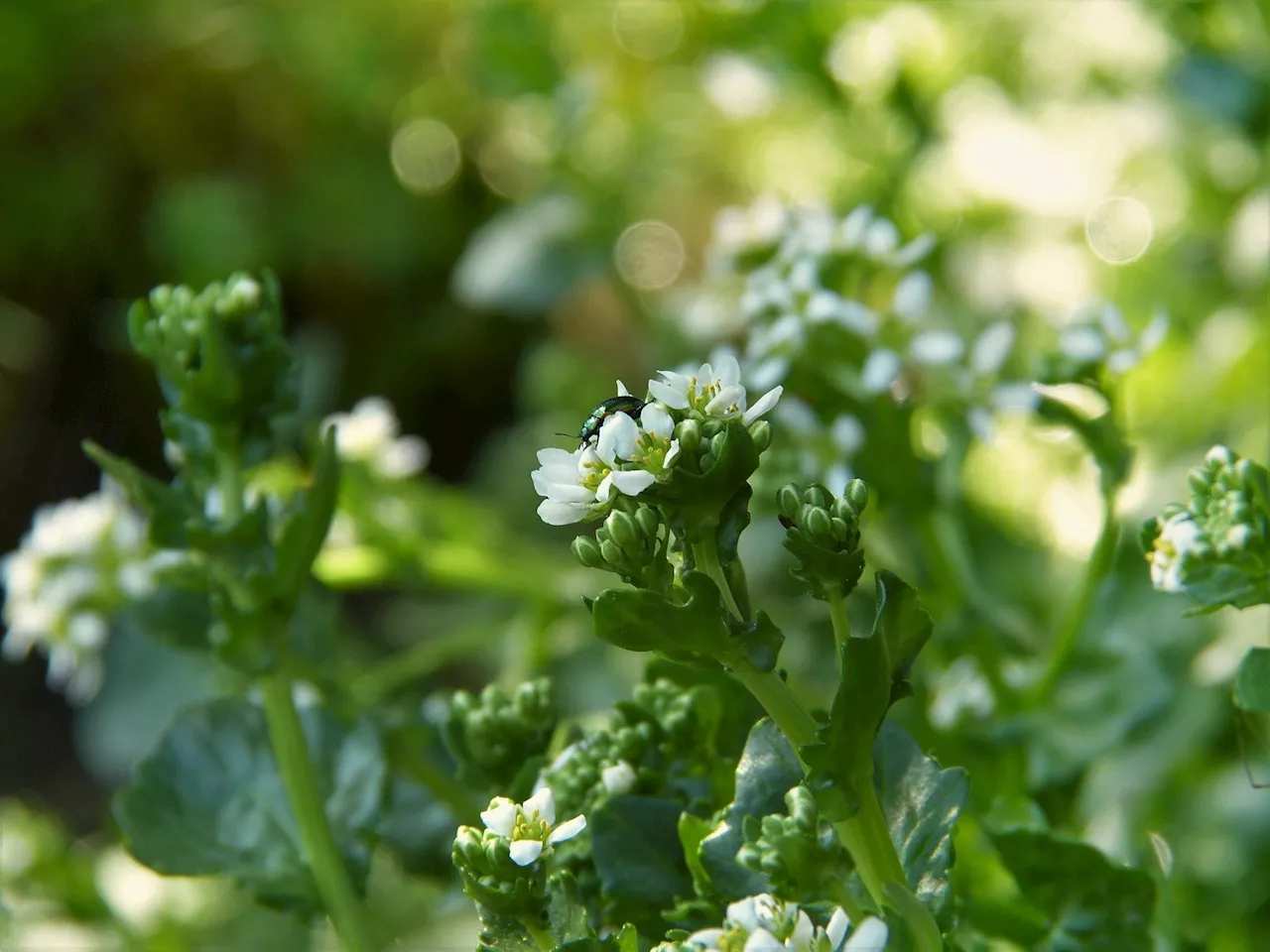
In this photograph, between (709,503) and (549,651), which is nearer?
(709,503)

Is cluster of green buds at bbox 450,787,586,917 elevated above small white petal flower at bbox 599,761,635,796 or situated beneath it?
situated beneath

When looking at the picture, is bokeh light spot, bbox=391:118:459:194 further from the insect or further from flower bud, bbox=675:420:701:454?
flower bud, bbox=675:420:701:454

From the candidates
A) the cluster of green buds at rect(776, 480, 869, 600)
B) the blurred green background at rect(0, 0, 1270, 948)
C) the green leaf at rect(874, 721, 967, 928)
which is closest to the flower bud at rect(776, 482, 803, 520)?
the cluster of green buds at rect(776, 480, 869, 600)

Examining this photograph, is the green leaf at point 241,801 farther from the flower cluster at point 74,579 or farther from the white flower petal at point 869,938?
the white flower petal at point 869,938

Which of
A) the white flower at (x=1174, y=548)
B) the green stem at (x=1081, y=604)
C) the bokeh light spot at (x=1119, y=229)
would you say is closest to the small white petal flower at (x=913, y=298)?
the green stem at (x=1081, y=604)

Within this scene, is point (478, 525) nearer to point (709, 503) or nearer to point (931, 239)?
point (931, 239)

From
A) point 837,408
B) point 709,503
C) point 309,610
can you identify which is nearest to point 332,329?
point 309,610

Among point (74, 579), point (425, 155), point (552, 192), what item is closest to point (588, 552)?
point (74, 579)
